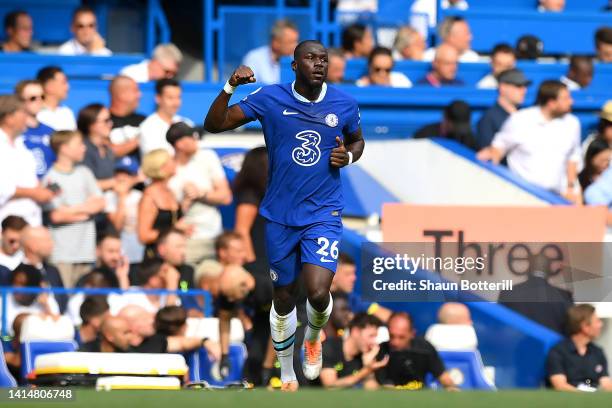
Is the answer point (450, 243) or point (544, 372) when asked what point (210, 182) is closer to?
point (450, 243)

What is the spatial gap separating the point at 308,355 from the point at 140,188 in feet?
11.2

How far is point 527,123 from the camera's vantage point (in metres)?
12.7

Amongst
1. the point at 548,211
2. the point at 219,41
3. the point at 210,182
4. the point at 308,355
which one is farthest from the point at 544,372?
the point at 219,41

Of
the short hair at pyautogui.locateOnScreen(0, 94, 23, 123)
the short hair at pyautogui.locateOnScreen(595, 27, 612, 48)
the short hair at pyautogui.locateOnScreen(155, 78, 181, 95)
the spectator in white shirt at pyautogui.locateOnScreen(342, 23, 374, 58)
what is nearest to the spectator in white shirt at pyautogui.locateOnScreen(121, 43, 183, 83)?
the short hair at pyautogui.locateOnScreen(155, 78, 181, 95)

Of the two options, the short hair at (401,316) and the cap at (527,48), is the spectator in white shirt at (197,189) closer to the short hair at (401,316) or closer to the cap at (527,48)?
the short hair at (401,316)

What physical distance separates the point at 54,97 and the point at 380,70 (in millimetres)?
3156

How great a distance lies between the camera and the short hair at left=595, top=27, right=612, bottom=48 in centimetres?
1509

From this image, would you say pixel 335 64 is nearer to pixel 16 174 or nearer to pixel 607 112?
pixel 607 112

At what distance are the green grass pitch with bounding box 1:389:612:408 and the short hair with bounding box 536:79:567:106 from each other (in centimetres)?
512

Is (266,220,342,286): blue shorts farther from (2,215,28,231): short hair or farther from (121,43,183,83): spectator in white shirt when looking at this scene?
(121,43,183,83): spectator in white shirt

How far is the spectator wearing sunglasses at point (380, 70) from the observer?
14.0 m

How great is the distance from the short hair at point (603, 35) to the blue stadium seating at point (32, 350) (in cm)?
705

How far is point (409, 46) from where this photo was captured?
14.9 metres

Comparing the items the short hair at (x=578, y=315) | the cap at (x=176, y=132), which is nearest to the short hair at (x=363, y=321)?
the short hair at (x=578, y=315)
